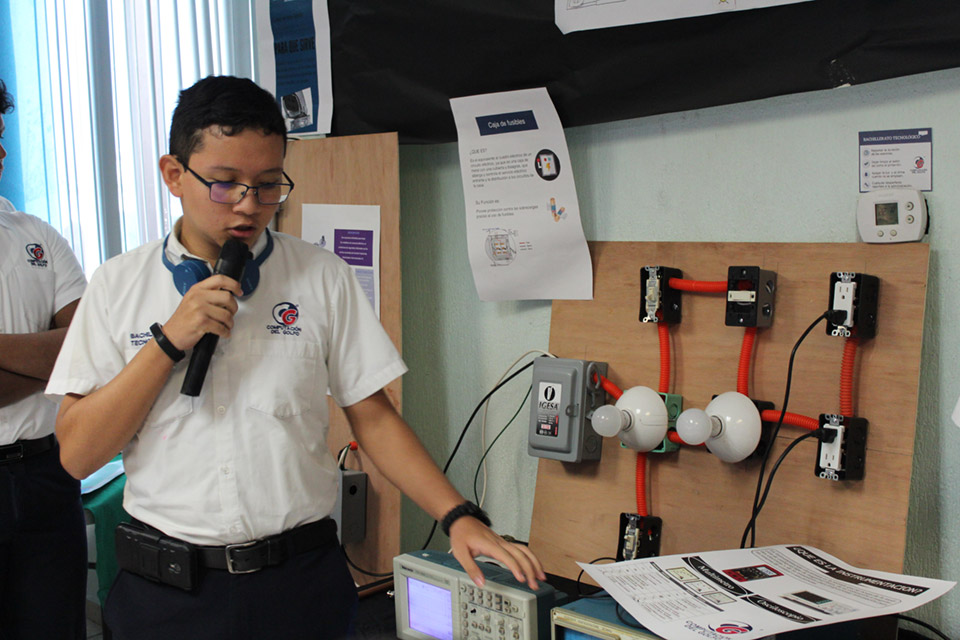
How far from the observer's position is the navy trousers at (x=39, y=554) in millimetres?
1589

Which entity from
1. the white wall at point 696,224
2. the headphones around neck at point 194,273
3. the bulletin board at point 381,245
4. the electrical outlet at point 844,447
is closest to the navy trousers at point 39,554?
the bulletin board at point 381,245

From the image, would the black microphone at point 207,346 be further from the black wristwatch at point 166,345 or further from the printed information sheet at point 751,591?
the printed information sheet at point 751,591

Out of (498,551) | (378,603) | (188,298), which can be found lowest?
(378,603)

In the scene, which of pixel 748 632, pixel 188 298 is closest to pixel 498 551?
pixel 748 632

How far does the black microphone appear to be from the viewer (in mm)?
1035

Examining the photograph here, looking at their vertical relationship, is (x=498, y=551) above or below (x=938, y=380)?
below

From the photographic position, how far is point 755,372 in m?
1.55

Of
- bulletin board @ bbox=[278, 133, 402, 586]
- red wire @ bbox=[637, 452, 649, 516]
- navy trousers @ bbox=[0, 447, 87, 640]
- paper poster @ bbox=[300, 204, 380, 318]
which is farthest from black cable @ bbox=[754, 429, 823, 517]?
navy trousers @ bbox=[0, 447, 87, 640]

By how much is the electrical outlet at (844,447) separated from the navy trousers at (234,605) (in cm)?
94

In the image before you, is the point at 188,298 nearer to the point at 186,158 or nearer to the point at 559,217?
the point at 186,158

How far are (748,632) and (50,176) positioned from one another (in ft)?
9.07

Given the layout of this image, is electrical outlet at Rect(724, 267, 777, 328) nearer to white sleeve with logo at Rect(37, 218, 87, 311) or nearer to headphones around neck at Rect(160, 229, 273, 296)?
headphones around neck at Rect(160, 229, 273, 296)

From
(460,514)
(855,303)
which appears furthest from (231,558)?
(855,303)

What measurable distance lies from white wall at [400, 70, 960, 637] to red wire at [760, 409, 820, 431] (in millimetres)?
169
